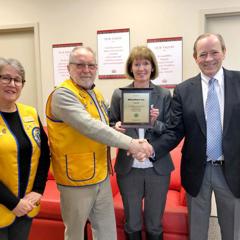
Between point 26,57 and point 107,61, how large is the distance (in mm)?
1156

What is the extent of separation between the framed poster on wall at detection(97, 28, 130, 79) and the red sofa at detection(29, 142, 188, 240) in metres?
1.27

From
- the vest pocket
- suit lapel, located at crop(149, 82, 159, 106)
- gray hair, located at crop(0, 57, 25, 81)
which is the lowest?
the vest pocket

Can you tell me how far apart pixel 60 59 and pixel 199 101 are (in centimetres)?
227

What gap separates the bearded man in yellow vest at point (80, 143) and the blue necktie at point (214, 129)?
0.35 meters

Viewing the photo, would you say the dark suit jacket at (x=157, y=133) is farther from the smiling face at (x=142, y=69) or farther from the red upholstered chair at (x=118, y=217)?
the red upholstered chair at (x=118, y=217)

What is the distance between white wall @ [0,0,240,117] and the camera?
10.1ft

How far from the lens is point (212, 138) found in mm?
1631

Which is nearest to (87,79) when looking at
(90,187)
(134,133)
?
(134,133)

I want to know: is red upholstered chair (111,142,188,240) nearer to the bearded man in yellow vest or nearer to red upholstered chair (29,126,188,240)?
red upholstered chair (29,126,188,240)

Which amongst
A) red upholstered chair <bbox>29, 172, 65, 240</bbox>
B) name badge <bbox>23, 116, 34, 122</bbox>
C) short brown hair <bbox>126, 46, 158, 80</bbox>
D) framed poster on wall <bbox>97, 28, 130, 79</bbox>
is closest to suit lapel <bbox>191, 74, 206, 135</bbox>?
short brown hair <bbox>126, 46, 158, 80</bbox>

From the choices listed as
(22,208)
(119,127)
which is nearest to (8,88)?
(22,208)

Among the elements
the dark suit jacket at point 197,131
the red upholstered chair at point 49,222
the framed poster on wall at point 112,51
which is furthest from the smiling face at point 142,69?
the framed poster on wall at point 112,51

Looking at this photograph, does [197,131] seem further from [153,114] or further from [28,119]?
[28,119]

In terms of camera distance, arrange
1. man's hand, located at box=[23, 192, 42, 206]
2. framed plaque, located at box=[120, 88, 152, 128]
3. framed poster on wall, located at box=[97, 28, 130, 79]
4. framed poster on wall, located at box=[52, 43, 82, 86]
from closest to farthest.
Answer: man's hand, located at box=[23, 192, 42, 206], framed plaque, located at box=[120, 88, 152, 128], framed poster on wall, located at box=[97, 28, 130, 79], framed poster on wall, located at box=[52, 43, 82, 86]
